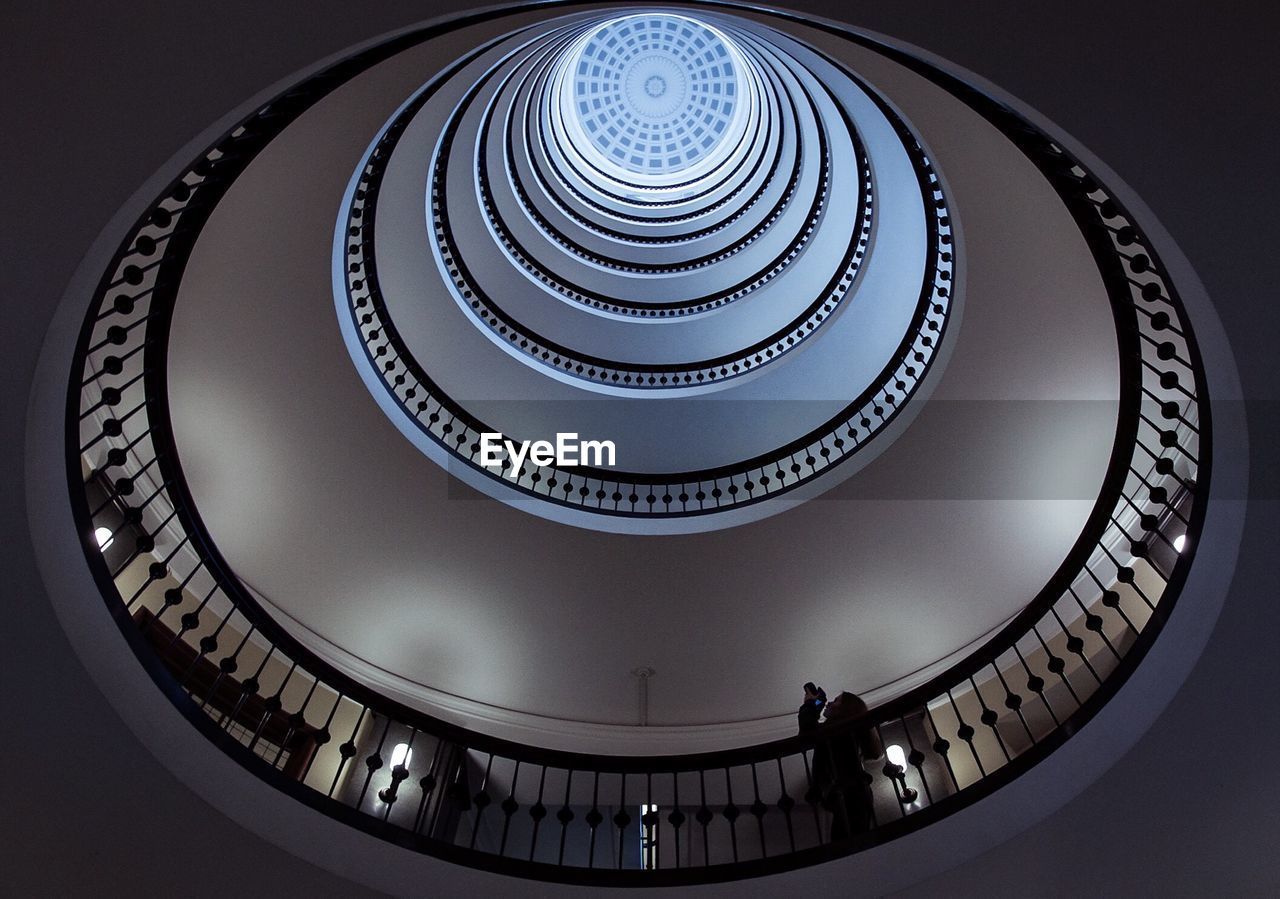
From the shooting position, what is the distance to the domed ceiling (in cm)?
718

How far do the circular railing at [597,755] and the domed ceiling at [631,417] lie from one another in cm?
59

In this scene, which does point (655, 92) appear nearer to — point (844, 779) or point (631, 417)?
point (631, 417)

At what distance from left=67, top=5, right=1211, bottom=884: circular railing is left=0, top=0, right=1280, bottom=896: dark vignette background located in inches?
9.8

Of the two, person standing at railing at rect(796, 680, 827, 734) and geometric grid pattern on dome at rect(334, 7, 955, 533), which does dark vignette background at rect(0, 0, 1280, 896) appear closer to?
person standing at railing at rect(796, 680, 827, 734)

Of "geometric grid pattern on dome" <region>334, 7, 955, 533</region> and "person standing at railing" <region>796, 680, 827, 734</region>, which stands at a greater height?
"geometric grid pattern on dome" <region>334, 7, 955, 533</region>

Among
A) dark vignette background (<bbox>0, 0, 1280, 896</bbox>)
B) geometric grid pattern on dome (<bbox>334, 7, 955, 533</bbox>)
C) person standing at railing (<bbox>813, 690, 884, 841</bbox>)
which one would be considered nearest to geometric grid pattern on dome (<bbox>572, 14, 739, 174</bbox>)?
geometric grid pattern on dome (<bbox>334, 7, 955, 533</bbox>)

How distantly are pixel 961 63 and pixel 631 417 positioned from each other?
250 inches

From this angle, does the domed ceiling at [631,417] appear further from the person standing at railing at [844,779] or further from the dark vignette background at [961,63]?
the dark vignette background at [961,63]

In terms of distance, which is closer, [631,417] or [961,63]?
[961,63]

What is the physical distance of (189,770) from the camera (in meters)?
3.88

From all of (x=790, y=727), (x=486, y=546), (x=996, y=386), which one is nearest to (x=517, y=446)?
(x=486, y=546)

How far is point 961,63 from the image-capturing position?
3.37 m

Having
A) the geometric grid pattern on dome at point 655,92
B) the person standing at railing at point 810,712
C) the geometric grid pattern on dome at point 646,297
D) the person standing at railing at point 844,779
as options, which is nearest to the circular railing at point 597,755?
the person standing at railing at point 844,779

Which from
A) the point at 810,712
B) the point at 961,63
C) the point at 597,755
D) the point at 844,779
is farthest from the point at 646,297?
the point at 961,63
